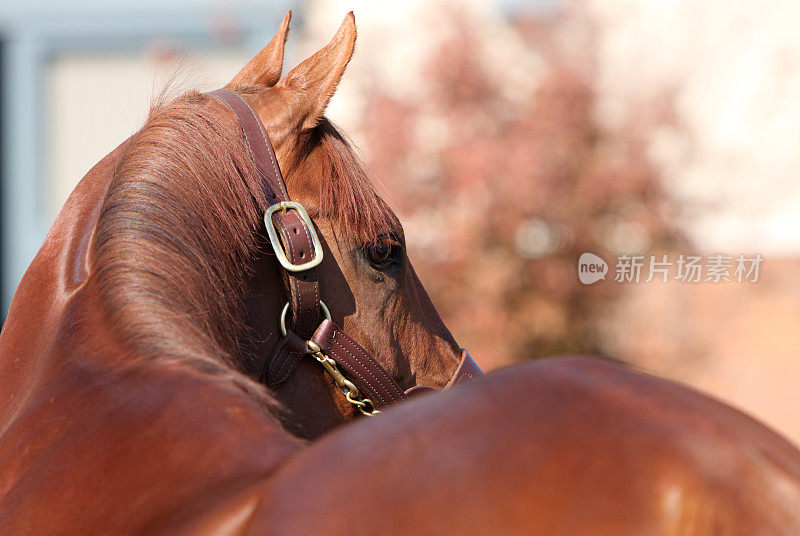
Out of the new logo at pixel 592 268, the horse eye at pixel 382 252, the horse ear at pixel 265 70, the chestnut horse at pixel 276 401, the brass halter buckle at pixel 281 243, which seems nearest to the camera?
the chestnut horse at pixel 276 401

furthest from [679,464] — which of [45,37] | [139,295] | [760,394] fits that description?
[45,37]

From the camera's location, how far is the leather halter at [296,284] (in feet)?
4.93

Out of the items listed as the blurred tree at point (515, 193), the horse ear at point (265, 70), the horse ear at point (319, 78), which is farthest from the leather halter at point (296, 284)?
the blurred tree at point (515, 193)

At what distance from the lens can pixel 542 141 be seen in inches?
260

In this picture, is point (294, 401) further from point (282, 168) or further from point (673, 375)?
point (673, 375)

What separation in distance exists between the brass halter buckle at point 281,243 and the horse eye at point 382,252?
154 millimetres

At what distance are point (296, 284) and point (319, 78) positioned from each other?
1.67 feet

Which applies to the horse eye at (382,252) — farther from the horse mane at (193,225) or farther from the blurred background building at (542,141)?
the blurred background building at (542,141)

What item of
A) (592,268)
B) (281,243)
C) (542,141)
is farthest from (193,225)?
(592,268)

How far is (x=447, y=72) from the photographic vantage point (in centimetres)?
681

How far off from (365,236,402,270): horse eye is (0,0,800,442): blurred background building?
15.1 ft

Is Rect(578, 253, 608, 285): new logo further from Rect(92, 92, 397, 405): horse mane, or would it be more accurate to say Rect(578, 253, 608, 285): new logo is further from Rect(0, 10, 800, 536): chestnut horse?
Rect(92, 92, 397, 405): horse mane

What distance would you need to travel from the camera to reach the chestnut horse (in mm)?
635

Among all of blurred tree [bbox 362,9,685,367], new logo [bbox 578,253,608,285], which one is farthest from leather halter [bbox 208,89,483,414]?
new logo [bbox 578,253,608,285]
